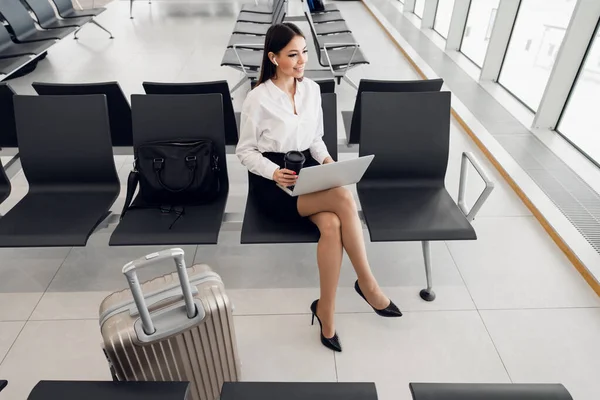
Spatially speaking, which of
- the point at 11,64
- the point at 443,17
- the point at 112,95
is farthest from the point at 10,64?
the point at 443,17

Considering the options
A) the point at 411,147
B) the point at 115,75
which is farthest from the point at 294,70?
the point at 115,75

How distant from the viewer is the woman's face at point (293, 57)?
1.71 metres

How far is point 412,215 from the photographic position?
196 cm

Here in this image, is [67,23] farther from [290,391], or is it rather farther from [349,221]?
[290,391]

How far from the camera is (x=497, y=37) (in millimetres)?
4156

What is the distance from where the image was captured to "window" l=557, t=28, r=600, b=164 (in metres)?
3.07

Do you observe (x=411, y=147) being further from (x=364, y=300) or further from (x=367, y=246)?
(x=364, y=300)

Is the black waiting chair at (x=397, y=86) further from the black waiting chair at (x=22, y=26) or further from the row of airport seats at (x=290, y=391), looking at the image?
the black waiting chair at (x=22, y=26)

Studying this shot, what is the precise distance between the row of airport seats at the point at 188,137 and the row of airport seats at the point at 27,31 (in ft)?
7.18

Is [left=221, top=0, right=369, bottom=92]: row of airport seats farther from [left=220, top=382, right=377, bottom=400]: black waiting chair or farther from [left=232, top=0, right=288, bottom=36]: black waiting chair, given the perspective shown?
[left=220, top=382, right=377, bottom=400]: black waiting chair

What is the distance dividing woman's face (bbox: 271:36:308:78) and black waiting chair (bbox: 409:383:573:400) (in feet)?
4.23

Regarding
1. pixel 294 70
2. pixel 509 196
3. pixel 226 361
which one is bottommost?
pixel 509 196

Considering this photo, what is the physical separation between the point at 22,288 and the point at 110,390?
137 cm

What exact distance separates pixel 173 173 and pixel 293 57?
0.78 metres
